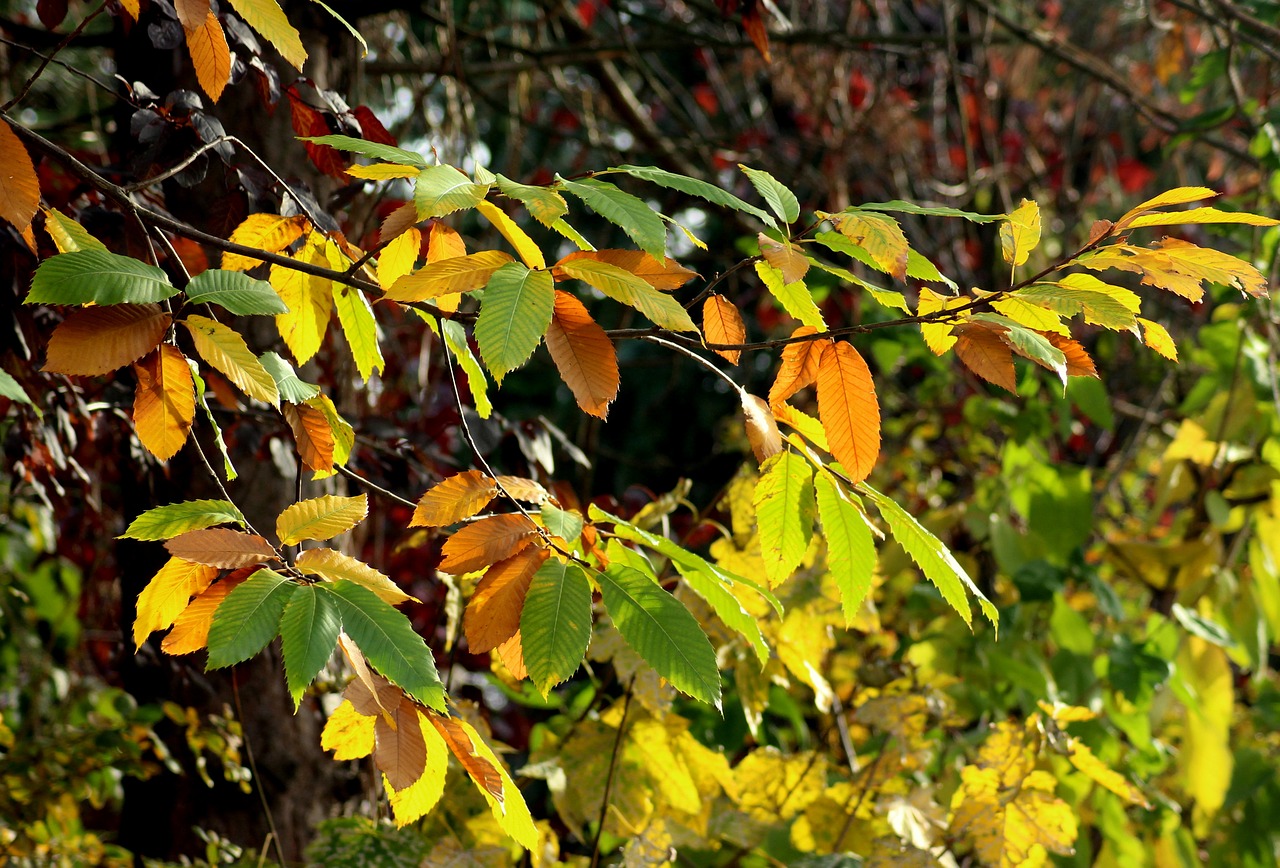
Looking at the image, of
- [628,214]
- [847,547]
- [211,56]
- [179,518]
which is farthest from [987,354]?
[211,56]

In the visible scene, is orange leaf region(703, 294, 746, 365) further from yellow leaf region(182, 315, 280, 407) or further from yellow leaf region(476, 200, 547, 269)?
yellow leaf region(182, 315, 280, 407)

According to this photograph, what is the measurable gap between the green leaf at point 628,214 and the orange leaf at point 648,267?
0.13ft

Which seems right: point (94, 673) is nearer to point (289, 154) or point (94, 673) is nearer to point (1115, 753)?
point (289, 154)

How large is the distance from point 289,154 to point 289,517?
110 cm

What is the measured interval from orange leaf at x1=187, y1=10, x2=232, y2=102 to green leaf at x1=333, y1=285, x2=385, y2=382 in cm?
21

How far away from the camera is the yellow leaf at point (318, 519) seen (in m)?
0.85

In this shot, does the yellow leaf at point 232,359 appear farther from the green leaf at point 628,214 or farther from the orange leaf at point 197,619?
the green leaf at point 628,214

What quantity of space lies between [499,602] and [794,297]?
35 cm

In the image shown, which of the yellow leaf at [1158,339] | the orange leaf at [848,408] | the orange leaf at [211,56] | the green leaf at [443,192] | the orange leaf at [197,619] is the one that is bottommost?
the orange leaf at [197,619]

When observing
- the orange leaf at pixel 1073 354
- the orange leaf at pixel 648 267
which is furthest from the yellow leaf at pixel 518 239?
the orange leaf at pixel 1073 354

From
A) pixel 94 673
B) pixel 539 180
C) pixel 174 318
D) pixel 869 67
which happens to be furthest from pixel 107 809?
pixel 869 67

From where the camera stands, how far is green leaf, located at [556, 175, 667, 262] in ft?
2.51

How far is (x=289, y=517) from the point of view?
85 cm

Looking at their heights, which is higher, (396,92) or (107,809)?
(396,92)
